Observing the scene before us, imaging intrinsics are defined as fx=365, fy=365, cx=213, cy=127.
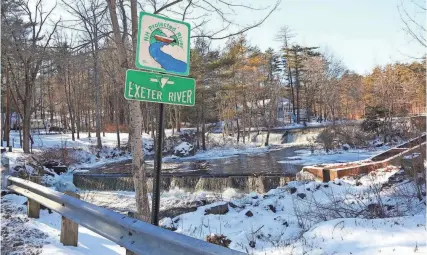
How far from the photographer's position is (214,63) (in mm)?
32906

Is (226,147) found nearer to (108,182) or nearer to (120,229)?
(108,182)

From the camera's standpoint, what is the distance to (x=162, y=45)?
3283 mm

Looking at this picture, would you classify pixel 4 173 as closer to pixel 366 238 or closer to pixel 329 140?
pixel 366 238

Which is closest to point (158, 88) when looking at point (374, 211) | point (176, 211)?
point (374, 211)

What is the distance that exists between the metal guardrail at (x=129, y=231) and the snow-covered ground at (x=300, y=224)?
0.47 meters

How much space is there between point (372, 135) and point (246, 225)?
24.5 metres

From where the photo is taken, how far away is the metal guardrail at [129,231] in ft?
7.36

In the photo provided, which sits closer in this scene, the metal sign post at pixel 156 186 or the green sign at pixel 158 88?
the green sign at pixel 158 88

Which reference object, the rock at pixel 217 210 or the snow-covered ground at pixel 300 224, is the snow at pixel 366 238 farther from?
the rock at pixel 217 210

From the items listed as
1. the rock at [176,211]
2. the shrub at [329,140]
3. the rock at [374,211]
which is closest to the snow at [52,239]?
the rock at [374,211]

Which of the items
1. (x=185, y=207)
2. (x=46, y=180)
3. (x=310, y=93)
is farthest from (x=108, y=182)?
(x=310, y=93)

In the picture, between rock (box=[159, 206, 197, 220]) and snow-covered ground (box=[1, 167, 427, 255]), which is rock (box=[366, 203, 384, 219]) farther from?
rock (box=[159, 206, 197, 220])

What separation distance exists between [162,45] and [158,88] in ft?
1.31

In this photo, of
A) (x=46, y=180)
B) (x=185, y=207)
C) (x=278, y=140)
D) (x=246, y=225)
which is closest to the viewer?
(x=246, y=225)
